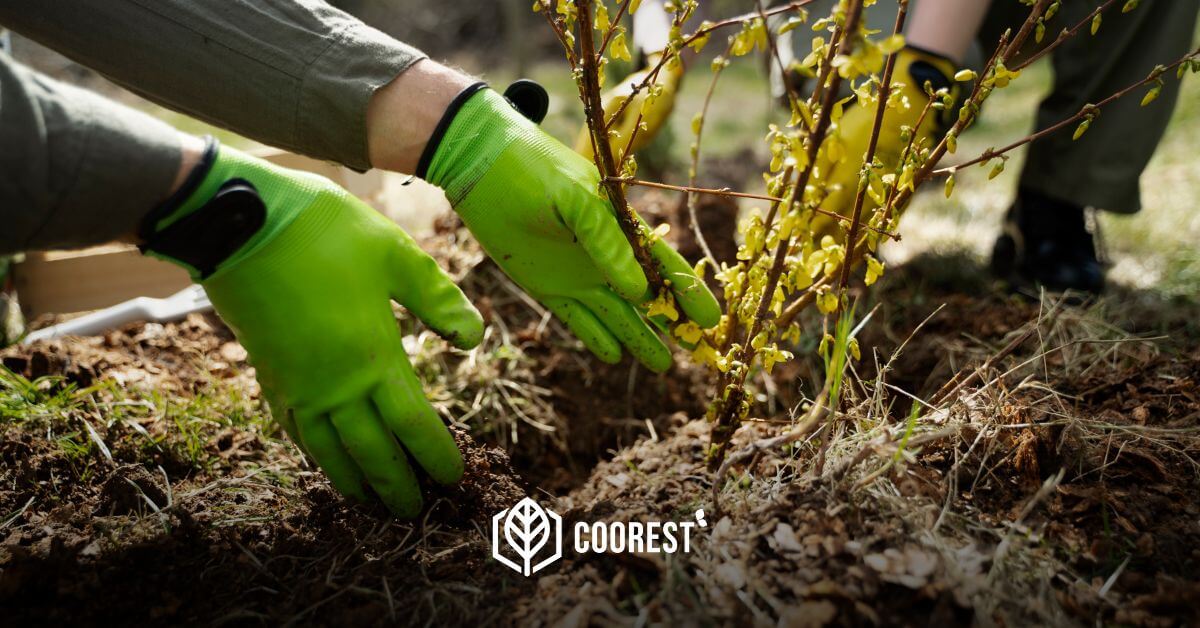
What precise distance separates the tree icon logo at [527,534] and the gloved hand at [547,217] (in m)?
0.40

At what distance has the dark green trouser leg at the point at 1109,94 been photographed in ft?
7.68

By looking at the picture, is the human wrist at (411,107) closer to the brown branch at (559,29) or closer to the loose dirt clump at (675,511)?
the brown branch at (559,29)

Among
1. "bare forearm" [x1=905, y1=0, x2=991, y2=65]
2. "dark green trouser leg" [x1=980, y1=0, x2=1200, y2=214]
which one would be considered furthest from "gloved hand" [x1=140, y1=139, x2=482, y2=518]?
"dark green trouser leg" [x1=980, y1=0, x2=1200, y2=214]

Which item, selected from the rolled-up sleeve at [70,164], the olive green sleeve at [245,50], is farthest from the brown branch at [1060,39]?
the rolled-up sleeve at [70,164]

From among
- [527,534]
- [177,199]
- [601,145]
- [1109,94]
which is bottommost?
[527,534]

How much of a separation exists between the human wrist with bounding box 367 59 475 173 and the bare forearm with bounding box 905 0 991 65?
4.05 feet

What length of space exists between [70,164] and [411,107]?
61cm

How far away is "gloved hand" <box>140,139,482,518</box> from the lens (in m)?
1.36

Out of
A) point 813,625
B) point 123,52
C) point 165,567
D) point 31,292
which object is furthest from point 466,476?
point 31,292

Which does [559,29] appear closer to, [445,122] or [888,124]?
[445,122]

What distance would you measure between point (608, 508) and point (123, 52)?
1376 mm

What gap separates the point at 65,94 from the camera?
1.26 meters

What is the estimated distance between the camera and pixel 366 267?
1.46m

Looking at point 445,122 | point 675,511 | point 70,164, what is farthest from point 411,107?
point 675,511
